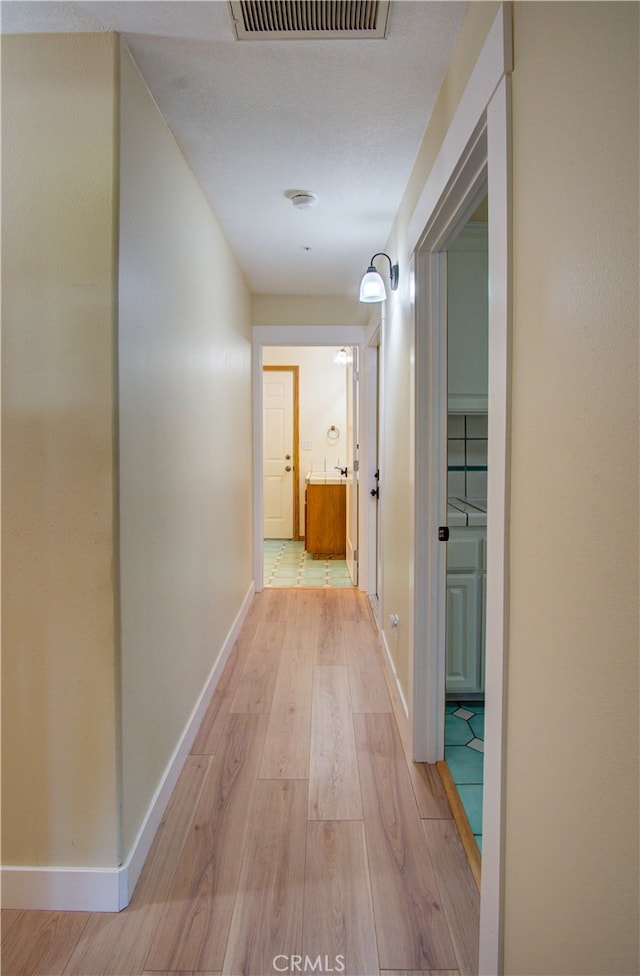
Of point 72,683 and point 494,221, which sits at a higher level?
point 494,221

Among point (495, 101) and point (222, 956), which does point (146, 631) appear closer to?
point (222, 956)

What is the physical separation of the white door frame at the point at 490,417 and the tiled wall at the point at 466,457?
0.96 metres

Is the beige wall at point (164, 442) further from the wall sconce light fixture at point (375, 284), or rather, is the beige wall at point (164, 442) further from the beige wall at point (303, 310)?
the beige wall at point (303, 310)

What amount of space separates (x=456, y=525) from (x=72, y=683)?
5.83 feet

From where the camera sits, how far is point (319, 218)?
2.80m

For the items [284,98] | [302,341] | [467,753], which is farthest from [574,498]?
[302,341]

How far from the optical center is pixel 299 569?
18.0 feet

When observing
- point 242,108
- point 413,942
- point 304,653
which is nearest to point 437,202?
point 242,108

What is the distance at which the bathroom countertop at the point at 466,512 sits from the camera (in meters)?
2.61

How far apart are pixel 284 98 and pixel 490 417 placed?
1332 mm

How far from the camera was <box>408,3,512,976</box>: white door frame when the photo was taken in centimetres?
109

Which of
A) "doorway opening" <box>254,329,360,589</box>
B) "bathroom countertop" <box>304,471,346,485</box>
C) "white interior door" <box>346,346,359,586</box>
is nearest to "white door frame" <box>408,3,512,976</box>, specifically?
"white interior door" <box>346,346,359,586</box>

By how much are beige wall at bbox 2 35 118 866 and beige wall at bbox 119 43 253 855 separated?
0.20ft

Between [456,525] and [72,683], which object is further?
[456,525]
